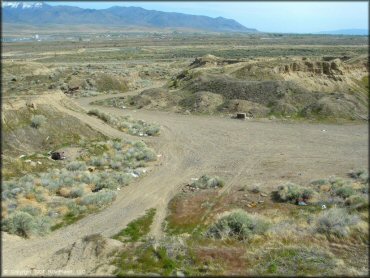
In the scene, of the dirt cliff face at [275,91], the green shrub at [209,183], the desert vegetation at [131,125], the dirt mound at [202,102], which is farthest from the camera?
the dirt mound at [202,102]

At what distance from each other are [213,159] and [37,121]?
13.5 meters

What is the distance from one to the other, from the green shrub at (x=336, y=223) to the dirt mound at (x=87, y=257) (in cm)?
769

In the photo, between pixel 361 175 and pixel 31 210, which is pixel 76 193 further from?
pixel 361 175

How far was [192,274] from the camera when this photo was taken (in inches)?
529

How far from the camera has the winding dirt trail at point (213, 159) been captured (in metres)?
19.1

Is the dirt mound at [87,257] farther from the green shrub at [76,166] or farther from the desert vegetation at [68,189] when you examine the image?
the green shrub at [76,166]

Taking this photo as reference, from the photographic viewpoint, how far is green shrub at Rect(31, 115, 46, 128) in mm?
32531

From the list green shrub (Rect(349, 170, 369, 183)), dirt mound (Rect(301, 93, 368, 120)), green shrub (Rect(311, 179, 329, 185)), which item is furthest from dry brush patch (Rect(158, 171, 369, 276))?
dirt mound (Rect(301, 93, 368, 120))

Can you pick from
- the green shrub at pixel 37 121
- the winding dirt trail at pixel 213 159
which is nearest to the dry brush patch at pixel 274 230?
the winding dirt trail at pixel 213 159

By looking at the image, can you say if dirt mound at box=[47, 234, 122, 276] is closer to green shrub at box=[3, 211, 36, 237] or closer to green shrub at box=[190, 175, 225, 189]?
green shrub at box=[3, 211, 36, 237]

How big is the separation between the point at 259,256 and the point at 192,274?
2597 mm

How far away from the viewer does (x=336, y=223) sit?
16.4 m

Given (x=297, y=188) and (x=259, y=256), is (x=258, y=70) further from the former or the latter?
(x=259, y=256)

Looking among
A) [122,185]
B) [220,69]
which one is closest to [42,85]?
[220,69]
